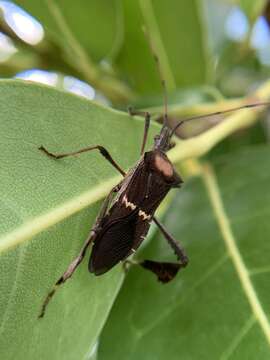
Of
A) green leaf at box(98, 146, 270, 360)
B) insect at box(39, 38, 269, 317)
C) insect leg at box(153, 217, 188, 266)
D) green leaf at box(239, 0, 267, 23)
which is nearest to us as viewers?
green leaf at box(98, 146, 270, 360)

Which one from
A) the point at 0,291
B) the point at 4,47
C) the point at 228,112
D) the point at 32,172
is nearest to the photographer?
the point at 0,291

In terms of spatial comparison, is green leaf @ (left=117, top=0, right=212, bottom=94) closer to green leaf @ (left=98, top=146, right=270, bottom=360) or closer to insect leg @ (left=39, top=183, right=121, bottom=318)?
green leaf @ (left=98, top=146, right=270, bottom=360)

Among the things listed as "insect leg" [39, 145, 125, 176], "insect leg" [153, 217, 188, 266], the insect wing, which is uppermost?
"insect leg" [39, 145, 125, 176]

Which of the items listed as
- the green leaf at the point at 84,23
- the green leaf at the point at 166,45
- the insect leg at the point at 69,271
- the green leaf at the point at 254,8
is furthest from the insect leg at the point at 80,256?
the green leaf at the point at 254,8

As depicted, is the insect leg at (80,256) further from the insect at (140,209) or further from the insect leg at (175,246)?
the insect leg at (175,246)

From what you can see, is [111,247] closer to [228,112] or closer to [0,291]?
[0,291]

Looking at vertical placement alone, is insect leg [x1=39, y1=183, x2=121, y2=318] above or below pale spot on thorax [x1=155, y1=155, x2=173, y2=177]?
above

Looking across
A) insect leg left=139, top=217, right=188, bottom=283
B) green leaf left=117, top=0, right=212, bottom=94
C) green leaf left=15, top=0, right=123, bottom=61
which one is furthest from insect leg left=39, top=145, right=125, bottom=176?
green leaf left=117, top=0, right=212, bottom=94

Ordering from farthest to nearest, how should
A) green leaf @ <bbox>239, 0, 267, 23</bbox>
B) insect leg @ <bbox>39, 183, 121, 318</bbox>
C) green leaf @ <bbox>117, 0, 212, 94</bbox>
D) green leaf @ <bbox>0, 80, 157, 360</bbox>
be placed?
green leaf @ <bbox>239, 0, 267, 23</bbox>, green leaf @ <bbox>117, 0, 212, 94</bbox>, insect leg @ <bbox>39, 183, 121, 318</bbox>, green leaf @ <bbox>0, 80, 157, 360</bbox>

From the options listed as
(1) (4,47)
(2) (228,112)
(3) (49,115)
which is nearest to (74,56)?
(1) (4,47)
